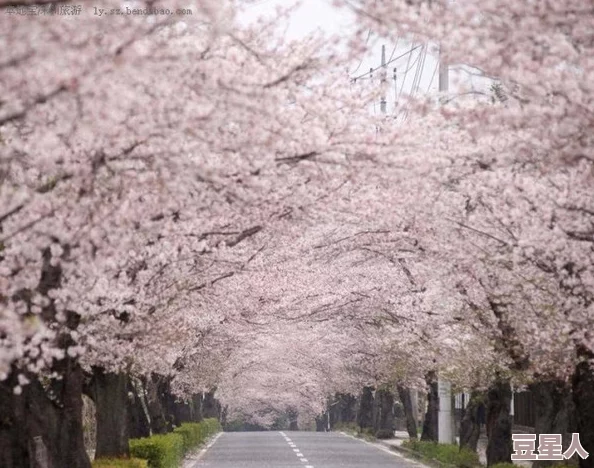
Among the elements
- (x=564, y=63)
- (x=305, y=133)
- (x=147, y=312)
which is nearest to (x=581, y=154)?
(x=564, y=63)

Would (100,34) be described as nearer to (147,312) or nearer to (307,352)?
(147,312)

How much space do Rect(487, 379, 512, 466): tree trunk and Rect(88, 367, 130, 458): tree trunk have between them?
8.15m

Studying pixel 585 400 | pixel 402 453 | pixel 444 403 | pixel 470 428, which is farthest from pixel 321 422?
pixel 585 400

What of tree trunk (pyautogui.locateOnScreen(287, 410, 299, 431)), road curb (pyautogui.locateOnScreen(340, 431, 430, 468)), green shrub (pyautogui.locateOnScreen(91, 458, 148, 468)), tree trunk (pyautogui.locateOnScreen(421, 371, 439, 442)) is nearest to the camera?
green shrub (pyautogui.locateOnScreen(91, 458, 148, 468))

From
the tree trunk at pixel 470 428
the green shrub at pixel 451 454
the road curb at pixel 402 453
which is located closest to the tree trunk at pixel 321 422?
the road curb at pixel 402 453

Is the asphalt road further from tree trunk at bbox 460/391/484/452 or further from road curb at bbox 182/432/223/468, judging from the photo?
tree trunk at bbox 460/391/484/452

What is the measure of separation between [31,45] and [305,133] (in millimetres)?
5331

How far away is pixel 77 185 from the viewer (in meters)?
Result: 11.0

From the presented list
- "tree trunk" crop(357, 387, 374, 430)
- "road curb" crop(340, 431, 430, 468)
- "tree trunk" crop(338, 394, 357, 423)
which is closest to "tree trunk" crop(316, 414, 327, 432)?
"tree trunk" crop(338, 394, 357, 423)

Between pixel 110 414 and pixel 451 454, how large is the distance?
418 inches

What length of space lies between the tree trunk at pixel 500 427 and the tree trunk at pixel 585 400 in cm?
760

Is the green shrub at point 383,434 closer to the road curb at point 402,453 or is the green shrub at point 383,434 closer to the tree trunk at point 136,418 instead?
the road curb at point 402,453

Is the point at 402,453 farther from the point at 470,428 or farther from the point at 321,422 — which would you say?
the point at 321,422

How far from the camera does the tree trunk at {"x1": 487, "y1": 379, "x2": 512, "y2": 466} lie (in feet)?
85.5
